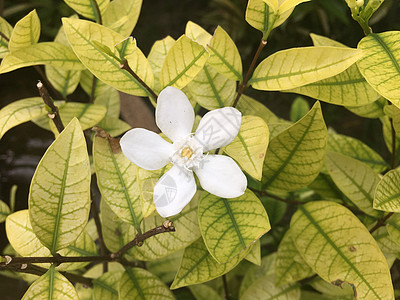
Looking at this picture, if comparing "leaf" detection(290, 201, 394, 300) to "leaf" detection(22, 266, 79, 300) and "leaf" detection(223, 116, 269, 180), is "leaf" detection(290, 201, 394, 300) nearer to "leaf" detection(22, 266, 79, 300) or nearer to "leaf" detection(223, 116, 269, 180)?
"leaf" detection(223, 116, 269, 180)

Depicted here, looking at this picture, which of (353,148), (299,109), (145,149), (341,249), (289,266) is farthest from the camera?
(299,109)

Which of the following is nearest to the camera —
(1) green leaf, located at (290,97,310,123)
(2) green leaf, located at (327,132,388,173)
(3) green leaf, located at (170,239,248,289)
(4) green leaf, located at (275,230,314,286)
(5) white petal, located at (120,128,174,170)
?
(5) white petal, located at (120,128,174,170)

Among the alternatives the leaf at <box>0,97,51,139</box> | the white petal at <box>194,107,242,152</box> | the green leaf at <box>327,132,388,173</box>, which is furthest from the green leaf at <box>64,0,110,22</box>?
the green leaf at <box>327,132,388,173</box>

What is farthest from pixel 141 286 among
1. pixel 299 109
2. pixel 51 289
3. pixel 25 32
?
pixel 299 109

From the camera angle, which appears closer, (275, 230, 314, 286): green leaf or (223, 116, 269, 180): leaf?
(223, 116, 269, 180): leaf

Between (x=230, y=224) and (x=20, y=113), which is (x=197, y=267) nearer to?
(x=230, y=224)
